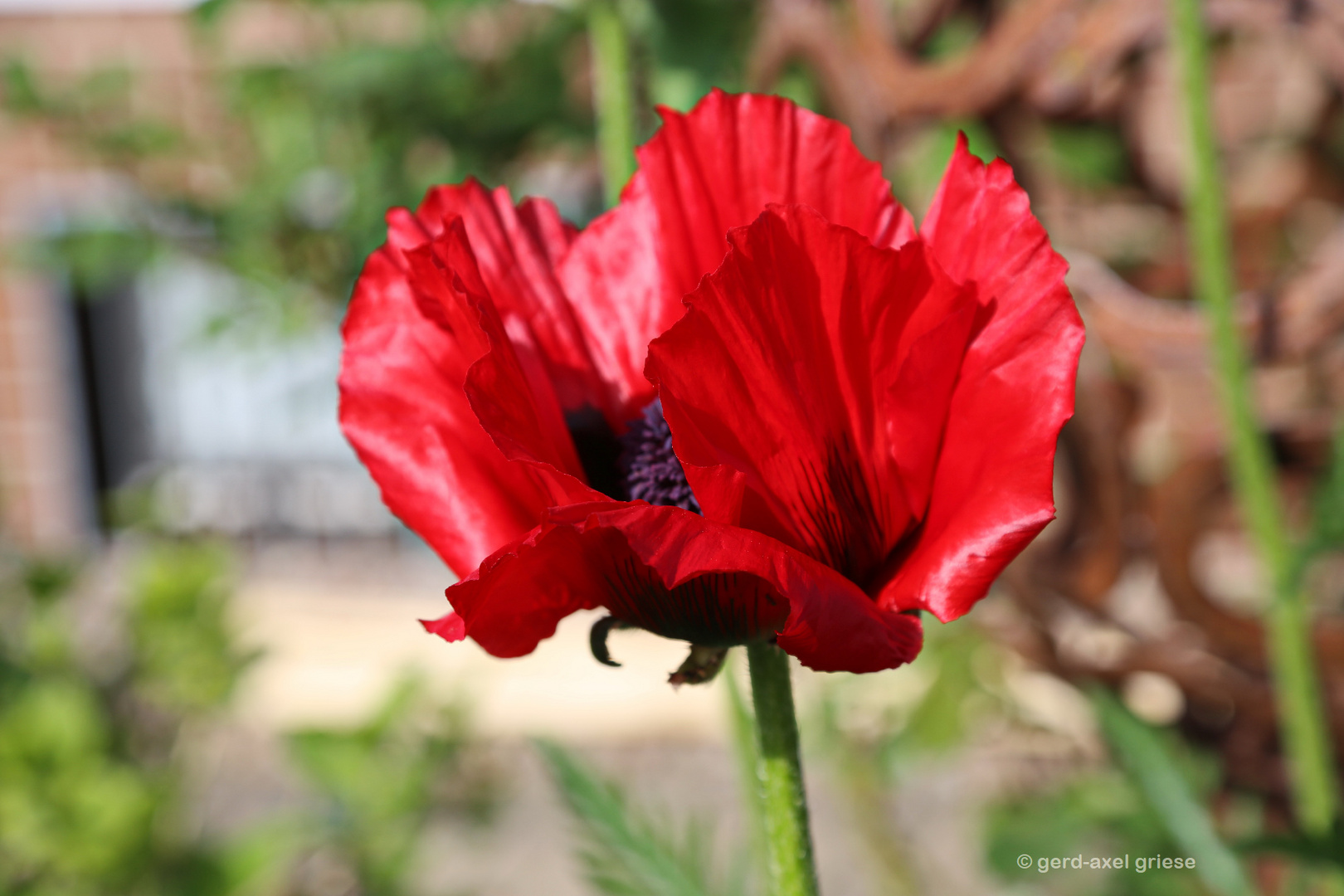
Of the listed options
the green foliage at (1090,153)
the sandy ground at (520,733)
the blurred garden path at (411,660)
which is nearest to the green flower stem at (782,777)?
the green foliage at (1090,153)

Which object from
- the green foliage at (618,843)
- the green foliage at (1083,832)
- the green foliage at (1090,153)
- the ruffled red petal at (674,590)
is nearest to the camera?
the ruffled red petal at (674,590)

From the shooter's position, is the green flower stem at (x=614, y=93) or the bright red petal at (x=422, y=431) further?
the green flower stem at (x=614, y=93)

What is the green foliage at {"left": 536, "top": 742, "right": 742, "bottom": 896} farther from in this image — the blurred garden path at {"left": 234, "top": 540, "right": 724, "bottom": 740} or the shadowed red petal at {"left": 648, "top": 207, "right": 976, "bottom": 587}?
the blurred garden path at {"left": 234, "top": 540, "right": 724, "bottom": 740}

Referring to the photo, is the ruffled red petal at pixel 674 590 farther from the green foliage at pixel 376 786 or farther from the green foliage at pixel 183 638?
the green foliage at pixel 183 638

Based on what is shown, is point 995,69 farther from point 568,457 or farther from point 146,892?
point 146,892

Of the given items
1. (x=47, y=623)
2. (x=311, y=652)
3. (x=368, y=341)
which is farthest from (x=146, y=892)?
(x=311, y=652)

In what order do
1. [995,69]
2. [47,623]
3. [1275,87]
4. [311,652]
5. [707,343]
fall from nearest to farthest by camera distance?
[707,343] < [995,69] < [47,623] < [1275,87] < [311,652]
